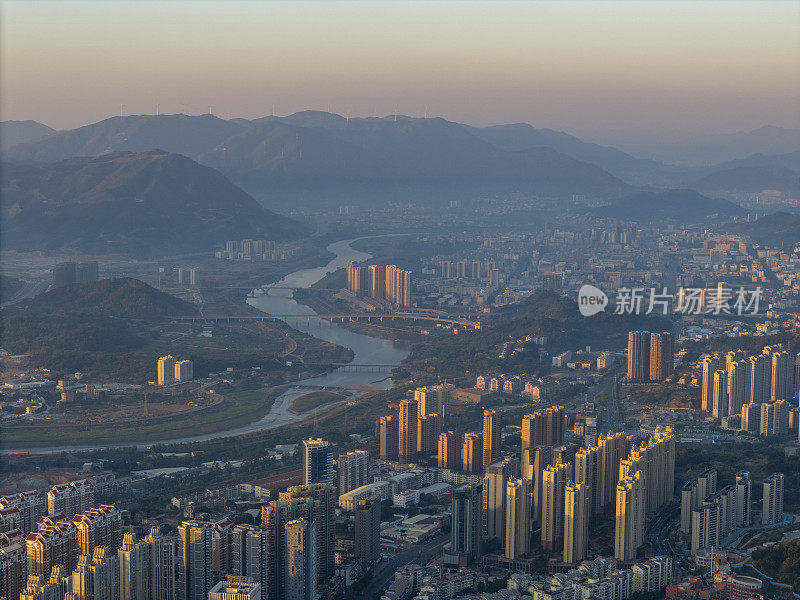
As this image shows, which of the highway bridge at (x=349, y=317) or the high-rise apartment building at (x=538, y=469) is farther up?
the highway bridge at (x=349, y=317)

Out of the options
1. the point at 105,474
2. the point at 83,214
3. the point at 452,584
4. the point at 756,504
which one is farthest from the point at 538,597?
the point at 83,214

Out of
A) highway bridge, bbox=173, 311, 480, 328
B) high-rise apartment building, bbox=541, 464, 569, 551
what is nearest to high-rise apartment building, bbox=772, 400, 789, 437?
high-rise apartment building, bbox=541, 464, 569, 551

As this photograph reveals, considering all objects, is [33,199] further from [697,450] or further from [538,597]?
[538,597]

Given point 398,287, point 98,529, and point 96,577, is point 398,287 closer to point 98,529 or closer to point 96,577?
point 98,529

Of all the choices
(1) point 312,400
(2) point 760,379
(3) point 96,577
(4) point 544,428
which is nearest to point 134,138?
(1) point 312,400

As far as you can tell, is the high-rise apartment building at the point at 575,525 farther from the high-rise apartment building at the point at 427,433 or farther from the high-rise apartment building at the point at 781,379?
the high-rise apartment building at the point at 781,379

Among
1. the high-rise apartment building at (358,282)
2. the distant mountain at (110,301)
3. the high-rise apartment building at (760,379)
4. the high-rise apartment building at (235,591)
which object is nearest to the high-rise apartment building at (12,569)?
the high-rise apartment building at (235,591)
